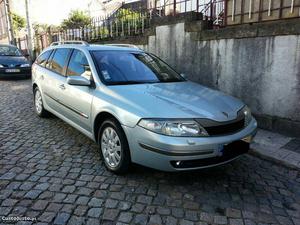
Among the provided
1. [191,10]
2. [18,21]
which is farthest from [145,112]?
[18,21]

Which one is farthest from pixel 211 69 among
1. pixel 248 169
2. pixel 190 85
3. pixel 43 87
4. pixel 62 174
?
pixel 62 174

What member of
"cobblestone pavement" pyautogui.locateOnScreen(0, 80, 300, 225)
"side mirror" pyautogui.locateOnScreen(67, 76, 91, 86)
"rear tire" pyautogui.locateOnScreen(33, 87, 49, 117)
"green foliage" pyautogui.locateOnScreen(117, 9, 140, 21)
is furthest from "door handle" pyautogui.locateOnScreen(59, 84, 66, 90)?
"green foliage" pyautogui.locateOnScreen(117, 9, 140, 21)

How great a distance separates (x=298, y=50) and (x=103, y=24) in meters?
7.72

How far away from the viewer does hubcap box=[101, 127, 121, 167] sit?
3582mm

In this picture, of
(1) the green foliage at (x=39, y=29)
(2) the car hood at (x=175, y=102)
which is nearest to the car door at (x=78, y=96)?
(2) the car hood at (x=175, y=102)

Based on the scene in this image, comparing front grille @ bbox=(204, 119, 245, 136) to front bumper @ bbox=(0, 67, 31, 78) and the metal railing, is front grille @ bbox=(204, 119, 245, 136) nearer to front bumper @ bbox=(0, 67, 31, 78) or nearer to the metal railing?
the metal railing

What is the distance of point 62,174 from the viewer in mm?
3697

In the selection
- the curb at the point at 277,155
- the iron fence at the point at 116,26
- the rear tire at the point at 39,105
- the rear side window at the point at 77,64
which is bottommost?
the curb at the point at 277,155

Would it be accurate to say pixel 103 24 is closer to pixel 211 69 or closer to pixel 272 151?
pixel 211 69

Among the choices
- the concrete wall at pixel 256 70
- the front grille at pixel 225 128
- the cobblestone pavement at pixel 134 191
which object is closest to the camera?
the cobblestone pavement at pixel 134 191

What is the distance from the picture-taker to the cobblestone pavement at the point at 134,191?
288 cm

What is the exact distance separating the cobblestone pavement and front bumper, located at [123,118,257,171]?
0.38 meters

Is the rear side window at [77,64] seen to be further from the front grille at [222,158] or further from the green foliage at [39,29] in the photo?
the green foliage at [39,29]

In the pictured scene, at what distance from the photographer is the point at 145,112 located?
3.18 m
